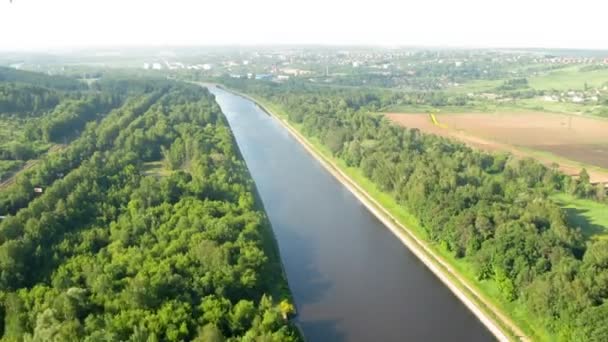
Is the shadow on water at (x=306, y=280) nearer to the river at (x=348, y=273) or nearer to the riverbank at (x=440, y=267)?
the river at (x=348, y=273)

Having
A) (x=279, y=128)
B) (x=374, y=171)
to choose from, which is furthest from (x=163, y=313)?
(x=279, y=128)

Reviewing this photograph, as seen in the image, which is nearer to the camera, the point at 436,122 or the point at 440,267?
the point at 440,267

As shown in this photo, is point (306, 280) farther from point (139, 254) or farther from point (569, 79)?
point (569, 79)

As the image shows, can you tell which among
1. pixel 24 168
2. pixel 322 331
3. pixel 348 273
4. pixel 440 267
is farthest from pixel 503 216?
pixel 24 168

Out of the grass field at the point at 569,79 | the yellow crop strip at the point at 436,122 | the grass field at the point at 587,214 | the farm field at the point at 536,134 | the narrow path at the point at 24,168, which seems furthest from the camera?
the grass field at the point at 569,79

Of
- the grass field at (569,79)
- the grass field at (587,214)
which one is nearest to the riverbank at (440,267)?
the grass field at (587,214)

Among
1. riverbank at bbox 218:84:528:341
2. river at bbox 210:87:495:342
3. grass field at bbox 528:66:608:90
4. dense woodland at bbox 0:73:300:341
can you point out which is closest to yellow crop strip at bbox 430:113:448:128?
riverbank at bbox 218:84:528:341
